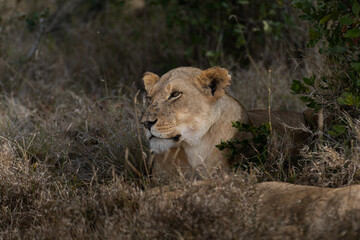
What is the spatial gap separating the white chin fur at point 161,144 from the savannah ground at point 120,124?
0.16 metres

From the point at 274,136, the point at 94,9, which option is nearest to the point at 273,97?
the point at 274,136

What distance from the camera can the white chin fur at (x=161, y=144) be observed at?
3.20 m

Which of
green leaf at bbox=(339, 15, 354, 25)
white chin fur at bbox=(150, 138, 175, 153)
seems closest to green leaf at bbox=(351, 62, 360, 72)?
green leaf at bbox=(339, 15, 354, 25)

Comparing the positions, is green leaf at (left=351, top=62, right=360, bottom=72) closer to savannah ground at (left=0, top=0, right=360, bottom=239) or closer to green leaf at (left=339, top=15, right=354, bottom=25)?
green leaf at (left=339, top=15, right=354, bottom=25)

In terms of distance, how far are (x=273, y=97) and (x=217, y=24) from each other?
1.97 meters

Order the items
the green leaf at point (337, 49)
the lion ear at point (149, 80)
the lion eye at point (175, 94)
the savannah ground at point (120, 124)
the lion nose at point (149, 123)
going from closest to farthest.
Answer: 1. the savannah ground at point (120, 124)
2. the lion nose at point (149, 123)
3. the lion eye at point (175, 94)
4. the green leaf at point (337, 49)
5. the lion ear at point (149, 80)

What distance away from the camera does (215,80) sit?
3346mm

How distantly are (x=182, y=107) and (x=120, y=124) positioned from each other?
1.28 metres

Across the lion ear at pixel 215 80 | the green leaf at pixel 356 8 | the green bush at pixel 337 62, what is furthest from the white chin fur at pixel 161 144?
the green leaf at pixel 356 8

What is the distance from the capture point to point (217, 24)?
22.6ft

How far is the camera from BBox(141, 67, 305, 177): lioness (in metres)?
3.18

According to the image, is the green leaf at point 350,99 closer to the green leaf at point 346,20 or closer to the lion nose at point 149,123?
the green leaf at point 346,20

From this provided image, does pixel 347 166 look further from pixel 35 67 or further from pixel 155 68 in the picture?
pixel 35 67

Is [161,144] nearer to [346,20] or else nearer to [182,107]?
[182,107]
